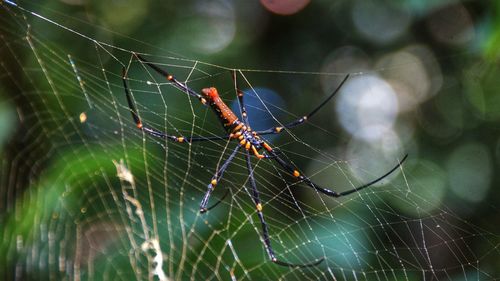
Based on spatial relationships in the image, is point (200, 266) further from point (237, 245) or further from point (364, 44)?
point (364, 44)

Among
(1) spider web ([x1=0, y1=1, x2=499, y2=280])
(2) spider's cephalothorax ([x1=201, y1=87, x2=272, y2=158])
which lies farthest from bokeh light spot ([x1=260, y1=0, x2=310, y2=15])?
(2) spider's cephalothorax ([x1=201, y1=87, x2=272, y2=158])

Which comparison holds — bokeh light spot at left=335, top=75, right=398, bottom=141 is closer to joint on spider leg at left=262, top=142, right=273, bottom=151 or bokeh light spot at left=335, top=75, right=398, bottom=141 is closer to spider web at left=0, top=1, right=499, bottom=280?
spider web at left=0, top=1, right=499, bottom=280

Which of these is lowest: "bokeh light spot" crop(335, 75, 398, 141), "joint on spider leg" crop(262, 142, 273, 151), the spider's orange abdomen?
"joint on spider leg" crop(262, 142, 273, 151)

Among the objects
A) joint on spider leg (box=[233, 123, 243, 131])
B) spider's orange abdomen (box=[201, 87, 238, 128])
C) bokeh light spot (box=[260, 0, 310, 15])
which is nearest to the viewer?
spider's orange abdomen (box=[201, 87, 238, 128])

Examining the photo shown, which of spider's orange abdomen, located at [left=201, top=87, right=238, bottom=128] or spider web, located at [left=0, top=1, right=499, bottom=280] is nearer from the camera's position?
spider's orange abdomen, located at [left=201, top=87, right=238, bottom=128]

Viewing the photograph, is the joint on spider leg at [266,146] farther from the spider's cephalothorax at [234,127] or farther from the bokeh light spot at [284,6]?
the bokeh light spot at [284,6]

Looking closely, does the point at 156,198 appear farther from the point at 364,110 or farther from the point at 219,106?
the point at 364,110

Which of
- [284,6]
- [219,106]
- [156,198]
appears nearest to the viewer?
[219,106]

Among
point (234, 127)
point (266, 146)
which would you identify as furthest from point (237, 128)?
point (266, 146)
